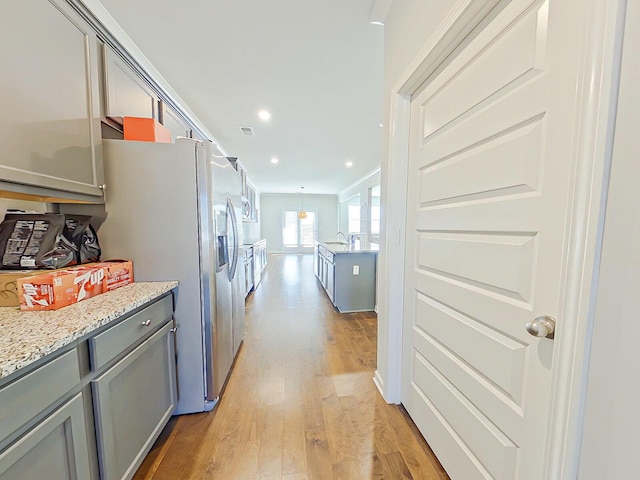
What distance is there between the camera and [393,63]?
1616 millimetres

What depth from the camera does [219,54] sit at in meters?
1.98

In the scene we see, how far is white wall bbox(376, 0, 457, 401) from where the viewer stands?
4.08 feet

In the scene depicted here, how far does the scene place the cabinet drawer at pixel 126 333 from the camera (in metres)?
0.98

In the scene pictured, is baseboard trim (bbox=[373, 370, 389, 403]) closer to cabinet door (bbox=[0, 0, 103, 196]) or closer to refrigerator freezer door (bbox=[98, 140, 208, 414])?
refrigerator freezer door (bbox=[98, 140, 208, 414])

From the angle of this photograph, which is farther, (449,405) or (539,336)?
(449,405)

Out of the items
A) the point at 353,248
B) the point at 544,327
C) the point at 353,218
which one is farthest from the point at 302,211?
the point at 544,327

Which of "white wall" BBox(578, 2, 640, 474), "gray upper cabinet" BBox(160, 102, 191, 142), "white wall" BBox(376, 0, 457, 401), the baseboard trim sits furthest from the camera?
"gray upper cabinet" BBox(160, 102, 191, 142)

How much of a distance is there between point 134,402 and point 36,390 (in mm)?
547

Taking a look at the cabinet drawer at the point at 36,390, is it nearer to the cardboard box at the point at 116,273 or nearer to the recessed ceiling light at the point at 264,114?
the cardboard box at the point at 116,273

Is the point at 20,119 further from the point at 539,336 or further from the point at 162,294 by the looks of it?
the point at 539,336

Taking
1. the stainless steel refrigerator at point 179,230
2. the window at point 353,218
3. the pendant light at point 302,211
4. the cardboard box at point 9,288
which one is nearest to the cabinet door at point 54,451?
the cardboard box at point 9,288

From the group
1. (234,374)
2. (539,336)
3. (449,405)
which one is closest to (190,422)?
(234,374)

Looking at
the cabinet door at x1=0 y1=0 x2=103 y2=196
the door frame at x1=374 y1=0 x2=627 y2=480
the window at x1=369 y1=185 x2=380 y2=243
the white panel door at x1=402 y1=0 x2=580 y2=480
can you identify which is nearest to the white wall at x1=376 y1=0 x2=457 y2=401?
the white panel door at x1=402 y1=0 x2=580 y2=480

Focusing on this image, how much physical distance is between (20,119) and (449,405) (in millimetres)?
2298
